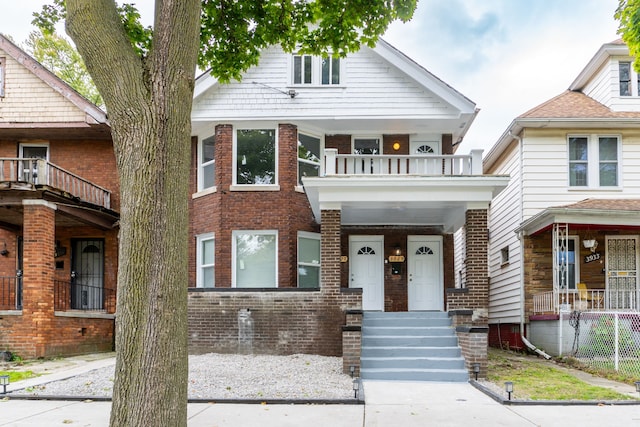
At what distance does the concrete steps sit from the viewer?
974 cm

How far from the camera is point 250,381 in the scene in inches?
354

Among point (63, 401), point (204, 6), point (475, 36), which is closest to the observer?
point (63, 401)

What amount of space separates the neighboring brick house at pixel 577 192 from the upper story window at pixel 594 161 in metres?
0.03

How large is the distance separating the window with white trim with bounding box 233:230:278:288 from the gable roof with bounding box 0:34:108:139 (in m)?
5.19

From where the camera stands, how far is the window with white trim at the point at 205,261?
48.0 ft

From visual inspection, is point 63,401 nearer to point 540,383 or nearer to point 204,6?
point 204,6

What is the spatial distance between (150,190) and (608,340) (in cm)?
1114

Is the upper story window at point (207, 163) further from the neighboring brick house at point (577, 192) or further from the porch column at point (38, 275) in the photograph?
the neighboring brick house at point (577, 192)

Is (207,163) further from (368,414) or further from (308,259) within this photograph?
(368,414)

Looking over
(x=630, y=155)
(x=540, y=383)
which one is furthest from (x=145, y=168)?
(x=630, y=155)

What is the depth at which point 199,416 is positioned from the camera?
22.2 ft

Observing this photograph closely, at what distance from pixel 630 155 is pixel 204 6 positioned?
12860 millimetres

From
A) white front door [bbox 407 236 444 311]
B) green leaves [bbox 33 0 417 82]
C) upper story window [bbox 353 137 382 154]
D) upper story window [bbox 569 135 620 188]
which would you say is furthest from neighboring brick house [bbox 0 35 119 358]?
upper story window [bbox 569 135 620 188]

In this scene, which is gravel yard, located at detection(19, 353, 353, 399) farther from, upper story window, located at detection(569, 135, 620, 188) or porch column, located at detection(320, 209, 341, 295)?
upper story window, located at detection(569, 135, 620, 188)
